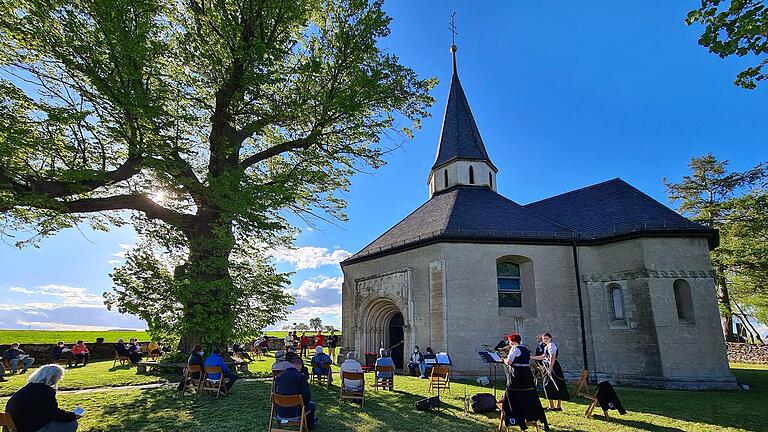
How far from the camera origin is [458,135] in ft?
78.9

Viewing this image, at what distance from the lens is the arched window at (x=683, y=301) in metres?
14.6

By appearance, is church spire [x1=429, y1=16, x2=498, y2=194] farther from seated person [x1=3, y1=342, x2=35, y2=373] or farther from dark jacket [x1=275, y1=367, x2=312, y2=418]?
seated person [x1=3, y1=342, x2=35, y2=373]

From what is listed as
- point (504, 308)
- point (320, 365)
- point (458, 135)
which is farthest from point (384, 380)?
point (458, 135)

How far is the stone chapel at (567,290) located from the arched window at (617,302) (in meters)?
0.04

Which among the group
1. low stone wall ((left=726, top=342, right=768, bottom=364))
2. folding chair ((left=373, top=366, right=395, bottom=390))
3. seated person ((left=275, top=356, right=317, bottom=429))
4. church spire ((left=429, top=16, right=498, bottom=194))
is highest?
church spire ((left=429, top=16, right=498, bottom=194))

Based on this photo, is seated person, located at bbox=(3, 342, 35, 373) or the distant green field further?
the distant green field

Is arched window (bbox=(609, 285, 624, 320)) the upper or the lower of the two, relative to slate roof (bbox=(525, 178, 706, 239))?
lower

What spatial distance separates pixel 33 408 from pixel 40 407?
7 cm

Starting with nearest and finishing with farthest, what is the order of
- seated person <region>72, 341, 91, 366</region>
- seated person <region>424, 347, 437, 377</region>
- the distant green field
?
seated person <region>424, 347, 437, 377</region>, seated person <region>72, 341, 91, 366</region>, the distant green field

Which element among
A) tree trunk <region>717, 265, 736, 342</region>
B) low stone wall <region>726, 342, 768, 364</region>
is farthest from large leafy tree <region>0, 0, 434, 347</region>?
low stone wall <region>726, 342, 768, 364</region>

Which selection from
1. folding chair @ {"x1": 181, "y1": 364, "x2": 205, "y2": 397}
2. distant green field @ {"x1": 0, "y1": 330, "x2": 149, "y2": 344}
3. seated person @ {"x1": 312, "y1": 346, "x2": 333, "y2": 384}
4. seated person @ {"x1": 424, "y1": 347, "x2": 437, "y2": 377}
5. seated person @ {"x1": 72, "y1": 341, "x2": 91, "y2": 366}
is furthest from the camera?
distant green field @ {"x1": 0, "y1": 330, "x2": 149, "y2": 344}

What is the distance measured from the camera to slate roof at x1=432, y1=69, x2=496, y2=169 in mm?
23172

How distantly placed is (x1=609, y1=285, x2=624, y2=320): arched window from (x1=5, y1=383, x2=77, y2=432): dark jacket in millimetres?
16873

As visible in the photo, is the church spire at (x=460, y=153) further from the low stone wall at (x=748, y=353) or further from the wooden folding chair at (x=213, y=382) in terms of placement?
the low stone wall at (x=748, y=353)
